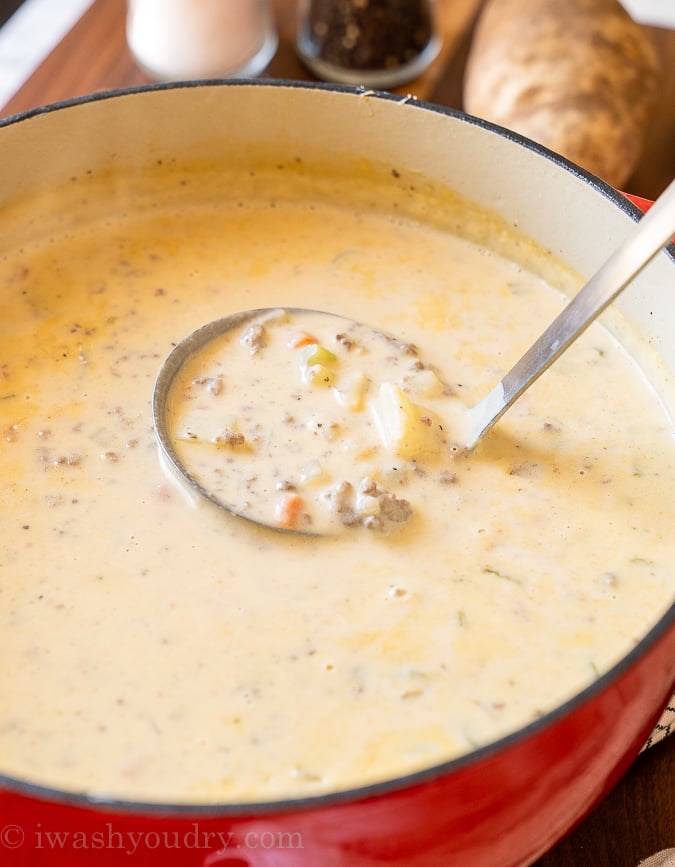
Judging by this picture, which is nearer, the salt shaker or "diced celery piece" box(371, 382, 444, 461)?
"diced celery piece" box(371, 382, 444, 461)

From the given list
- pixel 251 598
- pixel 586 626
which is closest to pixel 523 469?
pixel 586 626

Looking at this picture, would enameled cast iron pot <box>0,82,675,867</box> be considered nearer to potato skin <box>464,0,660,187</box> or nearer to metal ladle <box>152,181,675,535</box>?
metal ladle <box>152,181,675,535</box>

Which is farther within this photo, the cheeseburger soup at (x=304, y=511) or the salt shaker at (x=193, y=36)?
the salt shaker at (x=193, y=36)

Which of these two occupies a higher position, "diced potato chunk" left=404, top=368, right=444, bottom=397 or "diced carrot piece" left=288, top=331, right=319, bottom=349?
"diced potato chunk" left=404, top=368, right=444, bottom=397

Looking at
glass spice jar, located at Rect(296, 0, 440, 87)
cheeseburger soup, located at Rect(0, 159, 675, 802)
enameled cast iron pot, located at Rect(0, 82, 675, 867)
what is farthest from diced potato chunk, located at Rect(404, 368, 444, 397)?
glass spice jar, located at Rect(296, 0, 440, 87)

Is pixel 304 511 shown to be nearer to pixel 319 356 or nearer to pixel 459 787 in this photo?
pixel 319 356

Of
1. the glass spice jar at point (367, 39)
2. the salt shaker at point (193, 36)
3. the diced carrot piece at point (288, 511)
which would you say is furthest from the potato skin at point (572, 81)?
the diced carrot piece at point (288, 511)

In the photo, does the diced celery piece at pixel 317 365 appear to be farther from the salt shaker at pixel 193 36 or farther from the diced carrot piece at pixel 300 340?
the salt shaker at pixel 193 36

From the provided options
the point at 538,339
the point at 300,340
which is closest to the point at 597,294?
the point at 538,339
